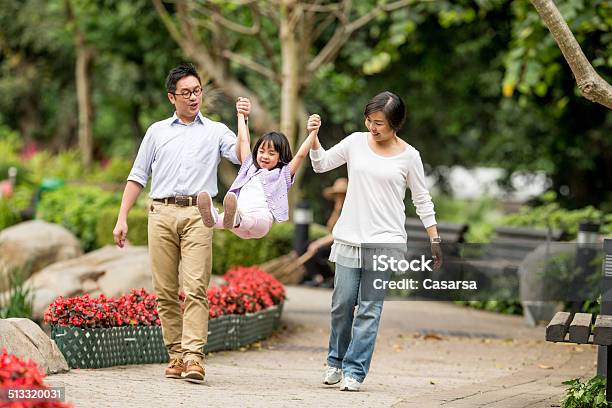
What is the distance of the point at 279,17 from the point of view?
647 inches

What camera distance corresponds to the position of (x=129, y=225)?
51.2 feet

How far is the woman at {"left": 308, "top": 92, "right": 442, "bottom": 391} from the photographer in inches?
280

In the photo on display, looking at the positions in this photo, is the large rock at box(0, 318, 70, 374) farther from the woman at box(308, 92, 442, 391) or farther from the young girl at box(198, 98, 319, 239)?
the woman at box(308, 92, 442, 391)

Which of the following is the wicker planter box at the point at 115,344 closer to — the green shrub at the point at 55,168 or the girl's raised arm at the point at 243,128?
the girl's raised arm at the point at 243,128

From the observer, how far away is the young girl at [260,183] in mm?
7027

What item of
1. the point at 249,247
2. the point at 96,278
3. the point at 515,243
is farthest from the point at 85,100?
the point at 96,278

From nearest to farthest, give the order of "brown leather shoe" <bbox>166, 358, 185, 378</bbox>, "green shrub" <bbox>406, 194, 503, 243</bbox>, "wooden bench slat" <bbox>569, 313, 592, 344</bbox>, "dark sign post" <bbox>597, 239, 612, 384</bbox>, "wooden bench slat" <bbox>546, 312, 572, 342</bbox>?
"wooden bench slat" <bbox>569, 313, 592, 344</bbox> → "wooden bench slat" <bbox>546, 312, 572, 342</bbox> → "dark sign post" <bbox>597, 239, 612, 384</bbox> → "brown leather shoe" <bbox>166, 358, 185, 378</bbox> → "green shrub" <bbox>406, 194, 503, 243</bbox>

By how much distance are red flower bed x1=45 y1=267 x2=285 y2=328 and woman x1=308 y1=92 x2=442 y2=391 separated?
5.56 feet

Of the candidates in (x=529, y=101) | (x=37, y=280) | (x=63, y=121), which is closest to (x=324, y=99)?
(x=529, y=101)

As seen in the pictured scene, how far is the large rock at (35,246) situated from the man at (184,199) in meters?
6.85

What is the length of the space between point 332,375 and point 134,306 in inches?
67.1

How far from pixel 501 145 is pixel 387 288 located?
15850mm

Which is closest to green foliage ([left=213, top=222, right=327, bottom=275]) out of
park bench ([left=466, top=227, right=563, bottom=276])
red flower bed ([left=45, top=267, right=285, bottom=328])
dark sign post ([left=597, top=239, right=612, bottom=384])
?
park bench ([left=466, top=227, right=563, bottom=276])

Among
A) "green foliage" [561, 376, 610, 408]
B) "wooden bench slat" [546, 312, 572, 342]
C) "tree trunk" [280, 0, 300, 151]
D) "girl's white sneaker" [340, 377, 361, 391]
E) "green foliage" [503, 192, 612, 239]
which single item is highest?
"tree trunk" [280, 0, 300, 151]
